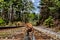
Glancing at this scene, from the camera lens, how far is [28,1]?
2149 inches

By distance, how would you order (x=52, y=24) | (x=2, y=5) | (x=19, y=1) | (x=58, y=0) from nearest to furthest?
(x=58, y=0) < (x=52, y=24) < (x=2, y=5) < (x=19, y=1)

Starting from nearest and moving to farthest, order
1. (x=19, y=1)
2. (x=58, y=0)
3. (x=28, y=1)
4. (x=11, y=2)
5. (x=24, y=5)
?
(x=58, y=0), (x=11, y=2), (x=19, y=1), (x=24, y=5), (x=28, y=1)

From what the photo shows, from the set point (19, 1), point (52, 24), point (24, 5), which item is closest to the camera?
point (52, 24)

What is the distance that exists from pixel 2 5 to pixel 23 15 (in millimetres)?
13372

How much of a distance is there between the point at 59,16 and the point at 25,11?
85.0ft

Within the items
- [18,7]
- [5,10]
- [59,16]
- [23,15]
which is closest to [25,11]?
[23,15]

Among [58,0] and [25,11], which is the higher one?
[58,0]

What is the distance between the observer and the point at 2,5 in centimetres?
4100

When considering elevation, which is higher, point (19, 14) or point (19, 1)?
point (19, 1)

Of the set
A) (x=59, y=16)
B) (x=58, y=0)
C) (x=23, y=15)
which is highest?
(x=58, y=0)

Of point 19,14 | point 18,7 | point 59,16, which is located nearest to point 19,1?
point 18,7

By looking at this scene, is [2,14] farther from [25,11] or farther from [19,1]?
[25,11]

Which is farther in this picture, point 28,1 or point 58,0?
point 28,1

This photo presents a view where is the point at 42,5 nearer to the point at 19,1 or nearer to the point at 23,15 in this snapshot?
the point at 19,1
